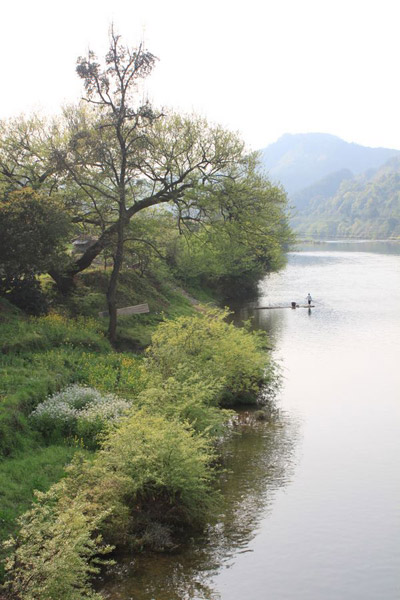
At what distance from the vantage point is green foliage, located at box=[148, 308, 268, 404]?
21.0m

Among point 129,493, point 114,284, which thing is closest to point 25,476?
point 129,493

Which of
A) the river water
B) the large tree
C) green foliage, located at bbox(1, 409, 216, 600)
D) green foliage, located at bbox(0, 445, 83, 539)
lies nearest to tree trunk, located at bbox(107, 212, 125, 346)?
the large tree

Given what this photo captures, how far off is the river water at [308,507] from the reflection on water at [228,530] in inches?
1.1

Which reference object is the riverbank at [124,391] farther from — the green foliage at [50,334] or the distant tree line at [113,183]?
the distant tree line at [113,183]

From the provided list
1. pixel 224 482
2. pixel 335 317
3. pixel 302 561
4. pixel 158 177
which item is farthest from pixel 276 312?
pixel 302 561

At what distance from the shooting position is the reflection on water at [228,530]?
10891 millimetres

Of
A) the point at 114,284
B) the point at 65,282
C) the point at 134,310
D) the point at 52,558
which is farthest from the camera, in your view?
the point at 134,310

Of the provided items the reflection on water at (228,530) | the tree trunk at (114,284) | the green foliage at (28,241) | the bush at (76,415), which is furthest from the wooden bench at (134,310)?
the reflection on water at (228,530)

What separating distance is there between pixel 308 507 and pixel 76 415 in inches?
285

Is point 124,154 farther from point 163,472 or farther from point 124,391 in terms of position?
point 163,472

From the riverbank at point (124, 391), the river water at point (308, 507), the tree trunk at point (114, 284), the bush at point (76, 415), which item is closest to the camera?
the river water at point (308, 507)

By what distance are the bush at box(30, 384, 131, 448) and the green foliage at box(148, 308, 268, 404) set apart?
11.6 ft

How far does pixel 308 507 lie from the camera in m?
14.5

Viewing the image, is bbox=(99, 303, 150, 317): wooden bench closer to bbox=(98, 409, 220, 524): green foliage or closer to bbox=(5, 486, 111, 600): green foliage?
bbox=(98, 409, 220, 524): green foliage
